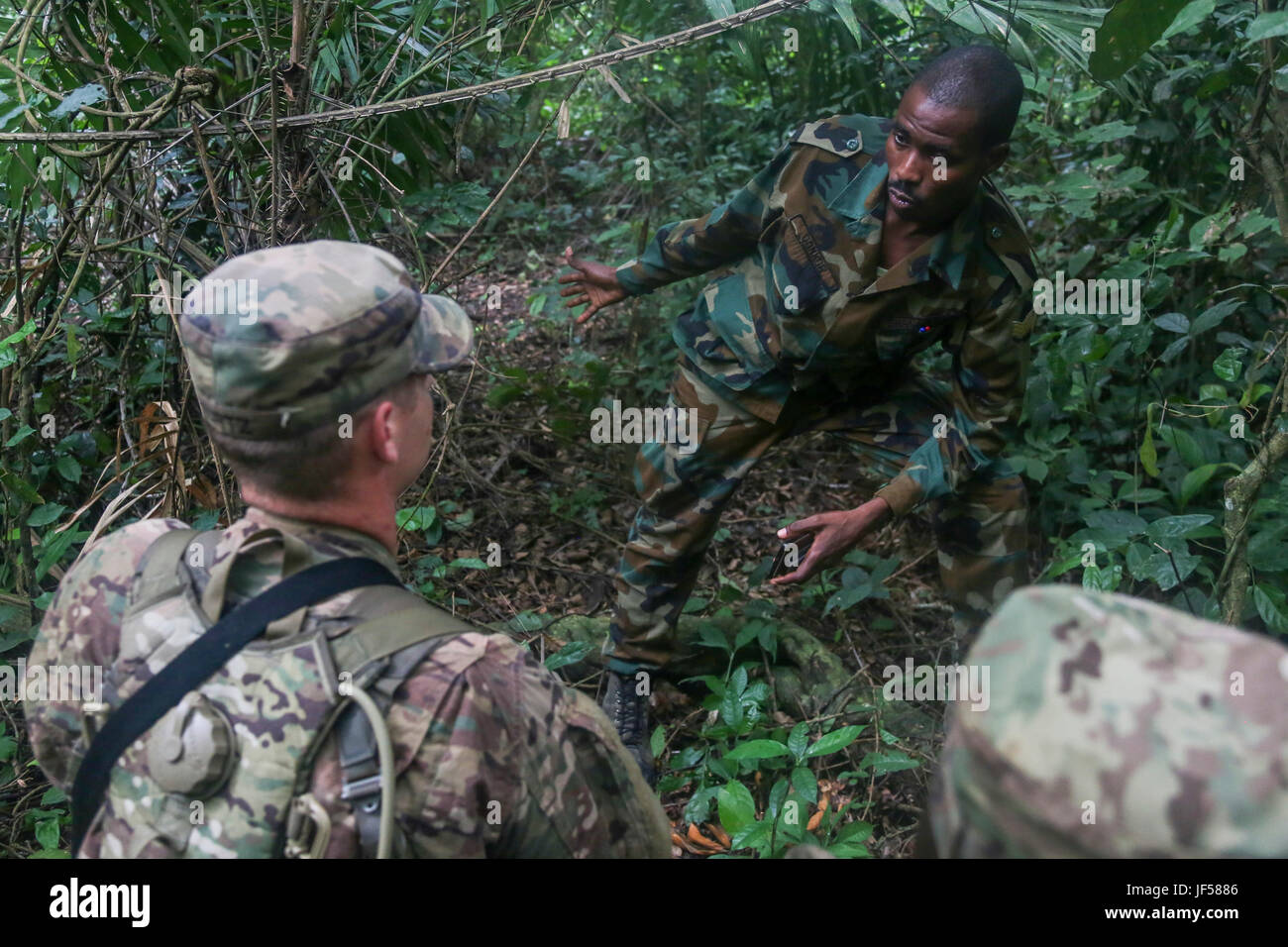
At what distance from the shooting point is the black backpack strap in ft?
4.16

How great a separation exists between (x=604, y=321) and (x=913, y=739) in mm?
2903

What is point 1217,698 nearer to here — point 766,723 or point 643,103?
point 766,723

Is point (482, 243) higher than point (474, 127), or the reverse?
point (474, 127)

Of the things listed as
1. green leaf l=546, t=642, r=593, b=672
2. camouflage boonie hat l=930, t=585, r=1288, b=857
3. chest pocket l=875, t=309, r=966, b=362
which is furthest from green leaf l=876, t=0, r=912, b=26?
camouflage boonie hat l=930, t=585, r=1288, b=857

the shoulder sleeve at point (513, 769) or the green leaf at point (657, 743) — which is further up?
the shoulder sleeve at point (513, 769)

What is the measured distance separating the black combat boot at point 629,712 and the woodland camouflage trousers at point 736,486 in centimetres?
5

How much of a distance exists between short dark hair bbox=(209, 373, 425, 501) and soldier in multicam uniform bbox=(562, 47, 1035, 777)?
4.29ft

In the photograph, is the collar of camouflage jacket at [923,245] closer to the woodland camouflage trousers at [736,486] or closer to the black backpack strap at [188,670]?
the woodland camouflage trousers at [736,486]

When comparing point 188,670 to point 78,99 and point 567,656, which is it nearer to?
point 567,656

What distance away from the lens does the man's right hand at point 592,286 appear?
3189mm

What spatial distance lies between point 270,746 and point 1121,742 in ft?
3.08

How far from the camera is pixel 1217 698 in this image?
805mm

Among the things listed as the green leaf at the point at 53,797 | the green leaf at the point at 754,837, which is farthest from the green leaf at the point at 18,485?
the green leaf at the point at 754,837
